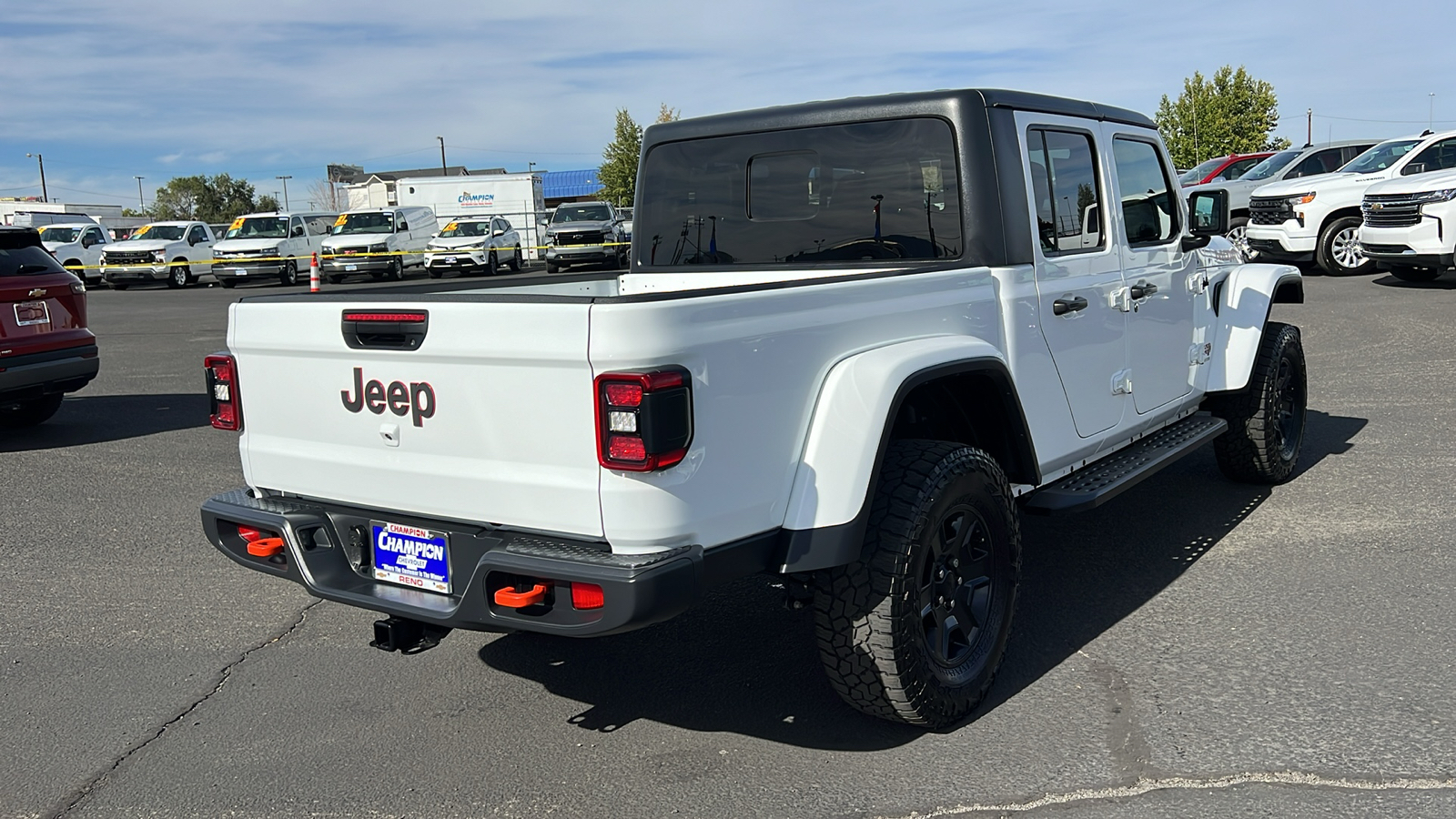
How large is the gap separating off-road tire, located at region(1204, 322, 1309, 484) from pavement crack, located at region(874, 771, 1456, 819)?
310 cm

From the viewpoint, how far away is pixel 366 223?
30.6 meters

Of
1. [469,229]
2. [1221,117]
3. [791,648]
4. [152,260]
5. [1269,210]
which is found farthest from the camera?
[1221,117]

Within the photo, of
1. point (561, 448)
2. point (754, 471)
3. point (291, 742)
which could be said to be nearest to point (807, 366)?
point (754, 471)

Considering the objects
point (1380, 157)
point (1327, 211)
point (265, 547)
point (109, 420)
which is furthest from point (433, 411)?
point (1380, 157)

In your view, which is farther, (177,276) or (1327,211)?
(177,276)

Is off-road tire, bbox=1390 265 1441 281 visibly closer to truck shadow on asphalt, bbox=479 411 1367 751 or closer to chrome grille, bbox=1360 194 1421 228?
chrome grille, bbox=1360 194 1421 228

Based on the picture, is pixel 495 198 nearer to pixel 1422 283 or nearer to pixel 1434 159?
pixel 1434 159

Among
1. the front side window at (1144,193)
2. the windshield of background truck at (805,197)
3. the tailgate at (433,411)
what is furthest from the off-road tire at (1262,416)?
the tailgate at (433,411)

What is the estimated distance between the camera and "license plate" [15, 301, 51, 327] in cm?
825

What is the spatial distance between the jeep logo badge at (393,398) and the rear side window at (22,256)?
20.8ft

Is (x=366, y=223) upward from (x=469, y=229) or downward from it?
upward

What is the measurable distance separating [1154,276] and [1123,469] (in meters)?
0.97

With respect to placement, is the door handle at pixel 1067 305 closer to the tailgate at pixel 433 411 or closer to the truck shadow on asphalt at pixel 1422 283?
the tailgate at pixel 433 411

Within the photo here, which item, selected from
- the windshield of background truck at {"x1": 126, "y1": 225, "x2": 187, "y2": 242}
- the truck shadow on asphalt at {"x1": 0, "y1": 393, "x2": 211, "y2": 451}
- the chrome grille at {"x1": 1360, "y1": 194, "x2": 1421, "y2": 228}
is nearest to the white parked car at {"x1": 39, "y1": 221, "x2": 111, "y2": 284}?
the windshield of background truck at {"x1": 126, "y1": 225, "x2": 187, "y2": 242}
